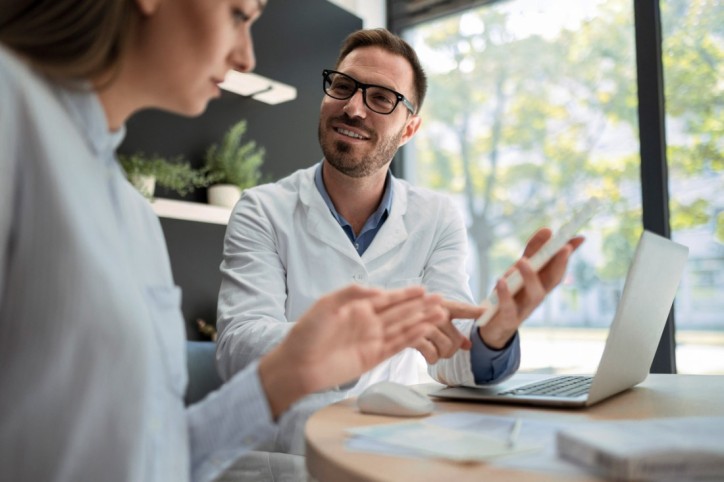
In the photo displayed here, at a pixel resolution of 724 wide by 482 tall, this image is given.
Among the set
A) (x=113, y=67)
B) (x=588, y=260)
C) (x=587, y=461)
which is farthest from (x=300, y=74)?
(x=587, y=461)

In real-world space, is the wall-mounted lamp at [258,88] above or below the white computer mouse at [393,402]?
above

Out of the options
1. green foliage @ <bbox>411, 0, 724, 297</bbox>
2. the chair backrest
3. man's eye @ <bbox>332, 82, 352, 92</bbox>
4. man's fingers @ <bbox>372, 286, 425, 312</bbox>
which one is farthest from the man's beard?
green foliage @ <bbox>411, 0, 724, 297</bbox>

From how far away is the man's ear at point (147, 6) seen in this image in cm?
81

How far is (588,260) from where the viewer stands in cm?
378

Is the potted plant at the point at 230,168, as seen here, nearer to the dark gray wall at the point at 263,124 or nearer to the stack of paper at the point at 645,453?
the dark gray wall at the point at 263,124

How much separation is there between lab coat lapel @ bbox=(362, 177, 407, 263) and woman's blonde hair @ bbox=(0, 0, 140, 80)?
134 centimetres

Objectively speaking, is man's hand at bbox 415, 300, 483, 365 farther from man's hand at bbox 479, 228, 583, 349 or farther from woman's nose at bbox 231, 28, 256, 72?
woman's nose at bbox 231, 28, 256, 72

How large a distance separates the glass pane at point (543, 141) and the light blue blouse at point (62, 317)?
337 centimetres

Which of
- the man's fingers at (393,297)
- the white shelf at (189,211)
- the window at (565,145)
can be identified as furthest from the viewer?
the window at (565,145)

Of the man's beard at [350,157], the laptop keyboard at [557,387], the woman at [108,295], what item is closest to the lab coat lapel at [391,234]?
the man's beard at [350,157]

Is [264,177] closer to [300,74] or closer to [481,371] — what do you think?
[300,74]

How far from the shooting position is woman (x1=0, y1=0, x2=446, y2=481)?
696mm

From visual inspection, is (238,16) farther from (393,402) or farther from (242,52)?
(393,402)

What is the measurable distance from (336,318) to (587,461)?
335 mm
